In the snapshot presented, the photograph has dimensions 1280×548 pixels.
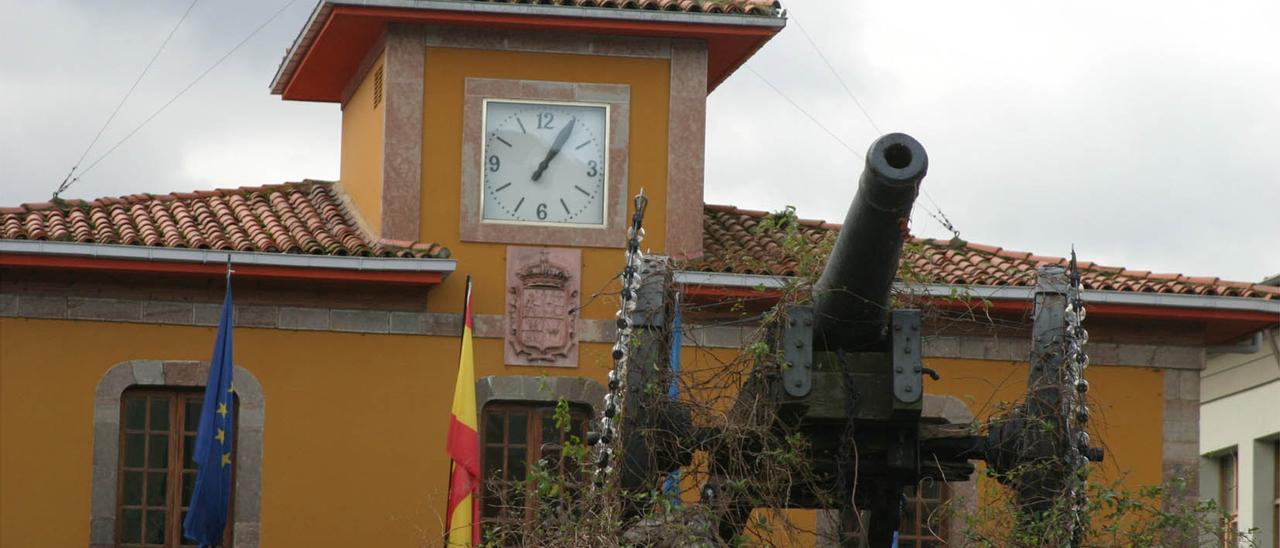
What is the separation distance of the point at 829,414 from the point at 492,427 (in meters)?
7.90

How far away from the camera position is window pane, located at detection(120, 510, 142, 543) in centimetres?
1805

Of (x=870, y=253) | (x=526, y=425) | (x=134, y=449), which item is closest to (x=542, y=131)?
(x=526, y=425)

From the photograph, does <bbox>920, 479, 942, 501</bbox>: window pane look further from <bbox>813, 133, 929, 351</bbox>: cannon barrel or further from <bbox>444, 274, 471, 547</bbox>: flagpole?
<bbox>813, 133, 929, 351</bbox>: cannon barrel

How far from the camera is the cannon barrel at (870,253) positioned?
31.8ft

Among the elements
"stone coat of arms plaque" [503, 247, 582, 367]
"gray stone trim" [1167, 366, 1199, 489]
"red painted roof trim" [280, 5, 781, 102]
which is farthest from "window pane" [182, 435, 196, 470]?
"gray stone trim" [1167, 366, 1199, 489]

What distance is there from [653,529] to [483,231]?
26.4 ft

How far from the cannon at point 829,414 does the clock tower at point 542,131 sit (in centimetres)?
723

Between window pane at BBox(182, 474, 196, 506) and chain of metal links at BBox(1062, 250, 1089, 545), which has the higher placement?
chain of metal links at BBox(1062, 250, 1089, 545)

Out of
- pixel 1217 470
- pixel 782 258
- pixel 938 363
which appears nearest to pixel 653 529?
pixel 782 258

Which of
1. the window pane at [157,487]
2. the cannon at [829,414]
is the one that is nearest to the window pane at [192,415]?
the window pane at [157,487]

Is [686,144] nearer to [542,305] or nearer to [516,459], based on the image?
[542,305]

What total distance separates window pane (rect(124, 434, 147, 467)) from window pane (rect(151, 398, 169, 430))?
5.7 inches

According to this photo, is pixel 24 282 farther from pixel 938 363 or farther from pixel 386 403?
pixel 938 363

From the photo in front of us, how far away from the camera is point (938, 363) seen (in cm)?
1914
